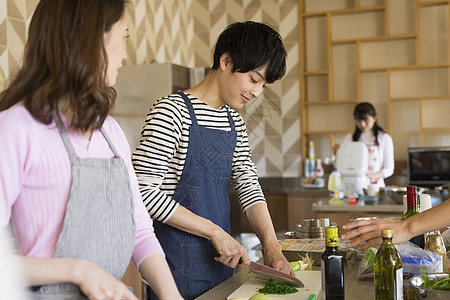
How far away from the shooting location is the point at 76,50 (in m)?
1.02

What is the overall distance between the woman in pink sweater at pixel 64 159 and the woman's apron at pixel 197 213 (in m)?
0.66

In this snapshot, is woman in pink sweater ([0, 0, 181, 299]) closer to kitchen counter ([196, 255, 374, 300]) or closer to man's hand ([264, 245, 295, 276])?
kitchen counter ([196, 255, 374, 300])

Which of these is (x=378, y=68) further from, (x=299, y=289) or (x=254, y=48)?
(x=299, y=289)

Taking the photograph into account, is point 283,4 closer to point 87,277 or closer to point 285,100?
point 285,100

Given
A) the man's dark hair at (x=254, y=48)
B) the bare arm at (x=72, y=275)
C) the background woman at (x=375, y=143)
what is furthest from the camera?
the background woman at (x=375, y=143)

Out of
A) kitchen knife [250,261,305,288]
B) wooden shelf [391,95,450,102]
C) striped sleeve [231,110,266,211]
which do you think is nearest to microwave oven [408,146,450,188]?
wooden shelf [391,95,450,102]

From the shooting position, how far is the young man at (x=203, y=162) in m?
1.66

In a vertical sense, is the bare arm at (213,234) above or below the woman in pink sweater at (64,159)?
below

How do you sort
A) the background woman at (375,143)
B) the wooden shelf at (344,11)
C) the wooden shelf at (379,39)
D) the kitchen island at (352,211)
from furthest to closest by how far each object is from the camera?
the wooden shelf at (344,11)
the wooden shelf at (379,39)
the background woman at (375,143)
the kitchen island at (352,211)

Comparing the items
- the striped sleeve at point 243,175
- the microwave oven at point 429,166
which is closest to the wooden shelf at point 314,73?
the microwave oven at point 429,166

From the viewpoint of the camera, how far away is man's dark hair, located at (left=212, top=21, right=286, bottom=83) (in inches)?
68.9

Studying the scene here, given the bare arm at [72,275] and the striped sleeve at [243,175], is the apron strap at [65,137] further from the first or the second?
the striped sleeve at [243,175]

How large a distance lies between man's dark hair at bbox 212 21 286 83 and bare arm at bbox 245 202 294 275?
468 mm

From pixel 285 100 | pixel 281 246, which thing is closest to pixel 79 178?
pixel 281 246
